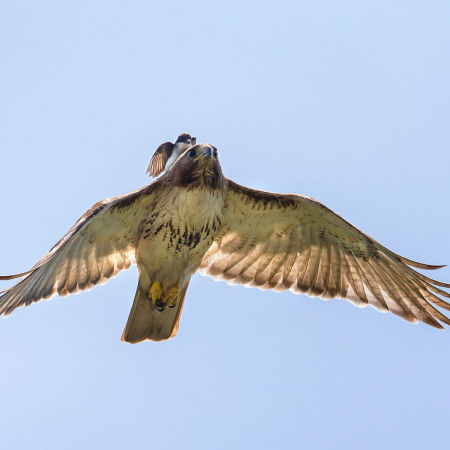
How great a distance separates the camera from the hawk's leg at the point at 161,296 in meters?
9.72

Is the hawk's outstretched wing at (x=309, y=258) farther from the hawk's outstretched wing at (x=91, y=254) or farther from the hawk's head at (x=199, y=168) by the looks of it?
the hawk's outstretched wing at (x=91, y=254)

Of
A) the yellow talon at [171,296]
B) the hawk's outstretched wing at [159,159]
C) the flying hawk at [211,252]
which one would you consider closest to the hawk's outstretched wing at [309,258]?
the flying hawk at [211,252]

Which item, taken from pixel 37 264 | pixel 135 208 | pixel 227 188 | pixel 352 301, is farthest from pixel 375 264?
pixel 37 264

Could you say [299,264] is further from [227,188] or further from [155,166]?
[155,166]

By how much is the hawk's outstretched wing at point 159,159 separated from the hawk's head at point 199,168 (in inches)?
124

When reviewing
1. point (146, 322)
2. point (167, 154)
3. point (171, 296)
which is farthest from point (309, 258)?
point (167, 154)

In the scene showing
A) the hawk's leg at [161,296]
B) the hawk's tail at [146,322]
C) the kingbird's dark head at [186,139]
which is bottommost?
the hawk's tail at [146,322]

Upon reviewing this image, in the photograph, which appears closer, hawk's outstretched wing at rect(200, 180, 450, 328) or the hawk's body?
the hawk's body

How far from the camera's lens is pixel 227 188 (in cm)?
972

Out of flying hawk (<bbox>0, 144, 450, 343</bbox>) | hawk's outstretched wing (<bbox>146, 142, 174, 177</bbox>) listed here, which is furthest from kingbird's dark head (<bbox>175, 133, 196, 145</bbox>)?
flying hawk (<bbox>0, 144, 450, 343</bbox>)

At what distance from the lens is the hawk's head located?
923cm

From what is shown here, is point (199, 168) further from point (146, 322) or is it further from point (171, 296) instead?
point (146, 322)

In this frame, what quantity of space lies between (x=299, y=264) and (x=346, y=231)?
0.82m

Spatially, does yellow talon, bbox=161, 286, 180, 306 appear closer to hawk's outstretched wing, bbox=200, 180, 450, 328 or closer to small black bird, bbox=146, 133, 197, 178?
hawk's outstretched wing, bbox=200, 180, 450, 328
